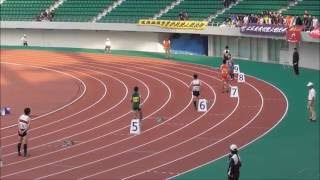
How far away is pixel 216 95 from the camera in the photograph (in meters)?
25.5

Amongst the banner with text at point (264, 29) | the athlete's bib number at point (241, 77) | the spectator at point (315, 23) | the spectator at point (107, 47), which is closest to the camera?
the athlete's bib number at point (241, 77)

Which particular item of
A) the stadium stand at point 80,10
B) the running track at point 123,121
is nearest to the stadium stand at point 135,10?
the stadium stand at point 80,10

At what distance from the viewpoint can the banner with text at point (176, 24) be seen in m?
37.3

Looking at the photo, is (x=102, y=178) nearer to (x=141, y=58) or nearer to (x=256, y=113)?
(x=256, y=113)

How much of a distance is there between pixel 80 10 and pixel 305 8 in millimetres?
17663

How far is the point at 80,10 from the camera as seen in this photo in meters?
45.1

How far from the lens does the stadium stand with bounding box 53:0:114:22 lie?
145 feet

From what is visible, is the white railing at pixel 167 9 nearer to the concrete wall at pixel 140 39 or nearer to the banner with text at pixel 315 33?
the concrete wall at pixel 140 39

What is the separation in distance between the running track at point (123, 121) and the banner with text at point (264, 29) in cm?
310

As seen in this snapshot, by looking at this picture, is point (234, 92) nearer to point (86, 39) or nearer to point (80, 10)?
point (86, 39)

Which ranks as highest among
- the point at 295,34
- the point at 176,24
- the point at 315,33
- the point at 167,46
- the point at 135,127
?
the point at 176,24

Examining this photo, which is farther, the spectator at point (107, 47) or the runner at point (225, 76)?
the spectator at point (107, 47)

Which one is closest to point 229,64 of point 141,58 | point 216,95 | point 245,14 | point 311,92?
point 216,95

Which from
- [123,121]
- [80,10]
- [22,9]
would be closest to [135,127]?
[123,121]
